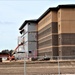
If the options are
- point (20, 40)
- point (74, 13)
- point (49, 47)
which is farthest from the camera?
point (20, 40)

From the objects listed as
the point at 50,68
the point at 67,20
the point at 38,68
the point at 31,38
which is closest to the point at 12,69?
the point at 38,68

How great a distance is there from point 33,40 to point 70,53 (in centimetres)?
4899

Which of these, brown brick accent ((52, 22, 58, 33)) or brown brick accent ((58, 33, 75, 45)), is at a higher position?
brown brick accent ((52, 22, 58, 33))

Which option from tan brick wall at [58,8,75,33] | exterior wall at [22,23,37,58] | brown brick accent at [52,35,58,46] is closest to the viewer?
tan brick wall at [58,8,75,33]

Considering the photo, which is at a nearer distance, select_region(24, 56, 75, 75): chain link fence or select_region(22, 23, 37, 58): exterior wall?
select_region(24, 56, 75, 75): chain link fence

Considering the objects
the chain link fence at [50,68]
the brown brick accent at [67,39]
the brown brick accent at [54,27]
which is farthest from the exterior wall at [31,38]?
the chain link fence at [50,68]

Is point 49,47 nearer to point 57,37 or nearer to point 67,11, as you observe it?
point 57,37

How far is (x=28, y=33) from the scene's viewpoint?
135 m

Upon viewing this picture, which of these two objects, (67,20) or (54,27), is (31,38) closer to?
(54,27)

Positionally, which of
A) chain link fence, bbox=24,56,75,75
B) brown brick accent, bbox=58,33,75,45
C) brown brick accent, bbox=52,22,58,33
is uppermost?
brown brick accent, bbox=52,22,58,33

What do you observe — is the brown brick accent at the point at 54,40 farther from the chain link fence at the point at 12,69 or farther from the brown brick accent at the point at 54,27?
the chain link fence at the point at 12,69

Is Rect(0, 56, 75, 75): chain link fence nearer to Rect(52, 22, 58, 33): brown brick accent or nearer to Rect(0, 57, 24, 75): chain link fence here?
Rect(0, 57, 24, 75): chain link fence

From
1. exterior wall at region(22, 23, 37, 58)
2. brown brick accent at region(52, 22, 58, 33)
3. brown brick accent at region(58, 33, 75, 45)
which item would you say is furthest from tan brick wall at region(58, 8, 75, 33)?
exterior wall at region(22, 23, 37, 58)

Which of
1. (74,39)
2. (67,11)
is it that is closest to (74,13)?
A: (67,11)
